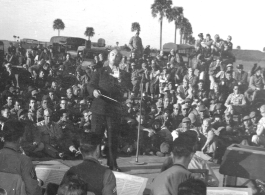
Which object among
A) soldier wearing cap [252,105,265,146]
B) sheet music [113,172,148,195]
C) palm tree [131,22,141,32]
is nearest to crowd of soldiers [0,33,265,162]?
soldier wearing cap [252,105,265,146]

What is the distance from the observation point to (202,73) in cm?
682

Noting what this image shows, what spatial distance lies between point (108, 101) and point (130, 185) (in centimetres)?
144

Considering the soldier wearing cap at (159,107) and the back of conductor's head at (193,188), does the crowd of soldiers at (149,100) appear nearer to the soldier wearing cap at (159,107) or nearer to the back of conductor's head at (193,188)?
the soldier wearing cap at (159,107)

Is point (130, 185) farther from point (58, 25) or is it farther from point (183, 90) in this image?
point (183, 90)

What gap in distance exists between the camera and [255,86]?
653 cm

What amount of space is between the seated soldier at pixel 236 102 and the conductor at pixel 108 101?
9.54 ft

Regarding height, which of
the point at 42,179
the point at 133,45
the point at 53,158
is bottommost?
the point at 53,158

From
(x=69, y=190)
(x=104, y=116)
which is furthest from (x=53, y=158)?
(x=69, y=190)

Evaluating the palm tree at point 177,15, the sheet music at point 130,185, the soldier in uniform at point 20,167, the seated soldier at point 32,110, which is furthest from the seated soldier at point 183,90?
the soldier in uniform at point 20,167

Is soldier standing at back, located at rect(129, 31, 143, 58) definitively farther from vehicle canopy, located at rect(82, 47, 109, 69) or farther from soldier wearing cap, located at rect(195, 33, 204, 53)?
soldier wearing cap, located at rect(195, 33, 204, 53)

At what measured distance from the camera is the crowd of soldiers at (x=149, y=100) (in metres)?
5.32

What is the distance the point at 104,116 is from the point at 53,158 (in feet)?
4.60

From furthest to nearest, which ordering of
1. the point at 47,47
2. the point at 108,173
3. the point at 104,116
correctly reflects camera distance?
the point at 47,47 < the point at 104,116 < the point at 108,173

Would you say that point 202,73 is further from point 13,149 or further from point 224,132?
point 13,149
